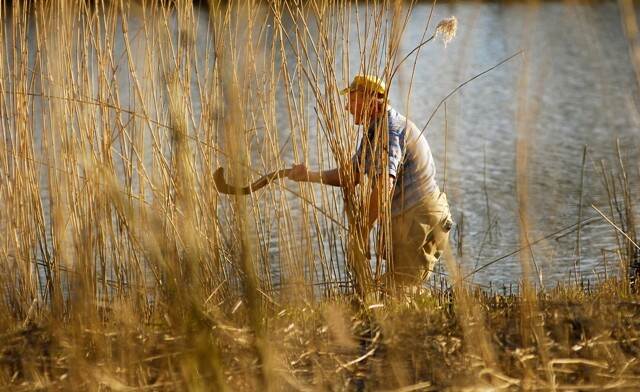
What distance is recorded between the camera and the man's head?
12.5 ft

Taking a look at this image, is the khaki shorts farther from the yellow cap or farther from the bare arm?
the yellow cap

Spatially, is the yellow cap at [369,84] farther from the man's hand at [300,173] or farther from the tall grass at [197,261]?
the man's hand at [300,173]

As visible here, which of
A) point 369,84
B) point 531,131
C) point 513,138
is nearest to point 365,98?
point 369,84

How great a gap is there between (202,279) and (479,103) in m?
8.93

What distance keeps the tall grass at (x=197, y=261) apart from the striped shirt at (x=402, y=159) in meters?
0.10

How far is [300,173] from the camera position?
3852 mm

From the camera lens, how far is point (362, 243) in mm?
3854

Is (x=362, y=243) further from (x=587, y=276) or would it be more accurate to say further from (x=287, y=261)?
(x=587, y=276)

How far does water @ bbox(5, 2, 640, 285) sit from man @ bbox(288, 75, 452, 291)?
11 centimetres

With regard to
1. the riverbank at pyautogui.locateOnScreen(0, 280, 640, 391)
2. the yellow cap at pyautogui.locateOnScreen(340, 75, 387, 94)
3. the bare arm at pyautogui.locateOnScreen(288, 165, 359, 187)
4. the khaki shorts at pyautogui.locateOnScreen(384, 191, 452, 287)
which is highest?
the yellow cap at pyautogui.locateOnScreen(340, 75, 387, 94)

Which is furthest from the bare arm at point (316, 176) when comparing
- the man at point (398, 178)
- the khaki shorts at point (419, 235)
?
the khaki shorts at point (419, 235)

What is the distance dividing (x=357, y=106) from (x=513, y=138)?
640 centimetres

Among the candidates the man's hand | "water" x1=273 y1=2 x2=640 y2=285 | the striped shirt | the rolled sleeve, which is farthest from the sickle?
"water" x1=273 y1=2 x2=640 y2=285

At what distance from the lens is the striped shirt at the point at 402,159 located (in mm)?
3875
